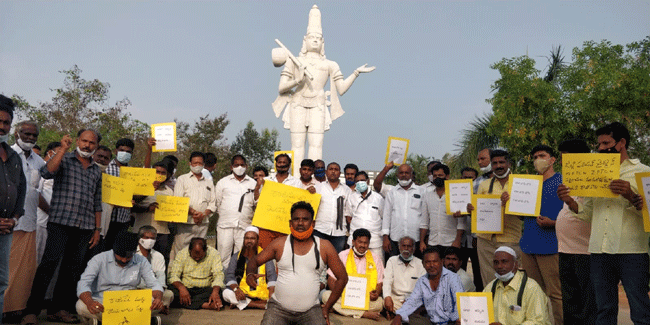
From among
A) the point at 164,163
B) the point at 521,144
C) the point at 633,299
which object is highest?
the point at 521,144

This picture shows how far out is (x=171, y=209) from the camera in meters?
8.42

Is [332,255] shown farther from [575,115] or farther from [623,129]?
[575,115]

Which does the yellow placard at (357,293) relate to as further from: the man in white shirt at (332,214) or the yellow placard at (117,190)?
the yellow placard at (117,190)

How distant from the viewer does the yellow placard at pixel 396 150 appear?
9.47 metres

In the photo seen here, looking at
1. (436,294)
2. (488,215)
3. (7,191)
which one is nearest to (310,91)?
(488,215)

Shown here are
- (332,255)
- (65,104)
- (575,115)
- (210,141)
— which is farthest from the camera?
(210,141)

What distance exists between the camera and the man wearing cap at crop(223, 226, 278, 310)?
8062 millimetres

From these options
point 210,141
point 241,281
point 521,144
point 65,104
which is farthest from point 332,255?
point 210,141

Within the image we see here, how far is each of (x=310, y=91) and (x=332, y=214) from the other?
12.6 feet

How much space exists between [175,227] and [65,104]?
1751cm

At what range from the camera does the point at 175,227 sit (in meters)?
9.59

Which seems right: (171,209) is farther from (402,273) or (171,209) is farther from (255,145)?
(255,145)

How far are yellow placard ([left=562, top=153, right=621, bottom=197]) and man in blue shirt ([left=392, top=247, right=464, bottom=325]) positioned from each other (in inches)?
93.5

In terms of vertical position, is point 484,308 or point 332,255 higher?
point 332,255
